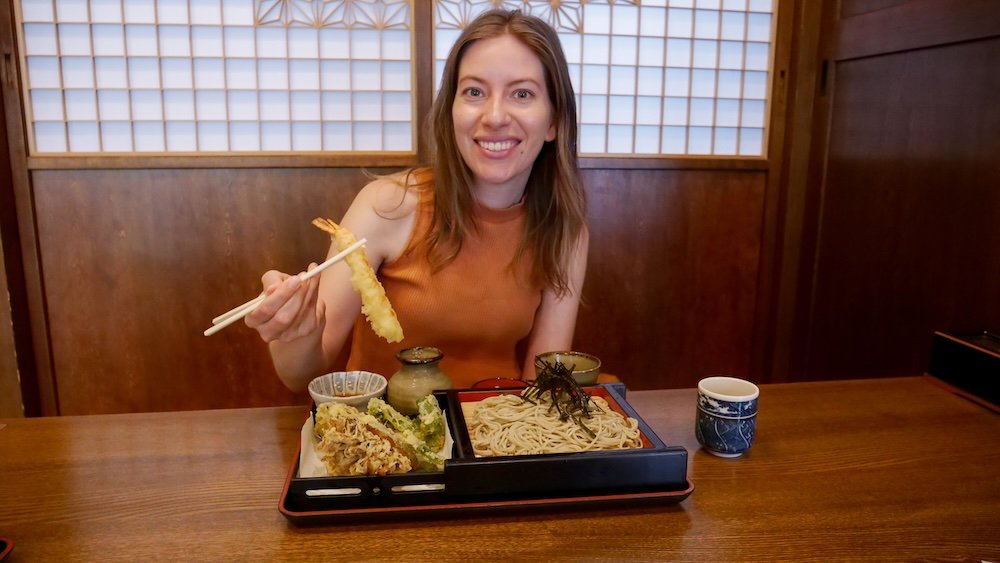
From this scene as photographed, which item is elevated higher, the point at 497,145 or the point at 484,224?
the point at 497,145

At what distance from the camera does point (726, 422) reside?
1.30 metres

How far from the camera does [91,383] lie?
10.0 feet

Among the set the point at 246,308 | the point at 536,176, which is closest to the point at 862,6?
the point at 536,176

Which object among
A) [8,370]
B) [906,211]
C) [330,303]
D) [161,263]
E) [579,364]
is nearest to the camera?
[579,364]

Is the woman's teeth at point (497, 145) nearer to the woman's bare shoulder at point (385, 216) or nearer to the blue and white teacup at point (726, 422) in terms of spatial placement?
the woman's bare shoulder at point (385, 216)

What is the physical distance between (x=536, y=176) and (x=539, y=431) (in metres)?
0.98

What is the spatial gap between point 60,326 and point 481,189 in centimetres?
221

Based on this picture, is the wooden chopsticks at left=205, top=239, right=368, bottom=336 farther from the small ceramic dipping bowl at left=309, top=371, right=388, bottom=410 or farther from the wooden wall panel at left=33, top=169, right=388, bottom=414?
the wooden wall panel at left=33, top=169, right=388, bottom=414

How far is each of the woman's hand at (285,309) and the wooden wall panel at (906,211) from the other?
2.33 meters

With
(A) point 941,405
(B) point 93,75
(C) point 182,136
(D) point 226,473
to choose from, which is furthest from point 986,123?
(B) point 93,75

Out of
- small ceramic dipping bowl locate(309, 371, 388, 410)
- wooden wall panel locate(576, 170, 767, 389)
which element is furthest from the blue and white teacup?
wooden wall panel locate(576, 170, 767, 389)

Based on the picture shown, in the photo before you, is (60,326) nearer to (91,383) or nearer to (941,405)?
(91,383)

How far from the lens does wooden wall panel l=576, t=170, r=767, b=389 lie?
331 centimetres

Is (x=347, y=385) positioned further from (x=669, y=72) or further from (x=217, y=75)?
(x=669, y=72)
